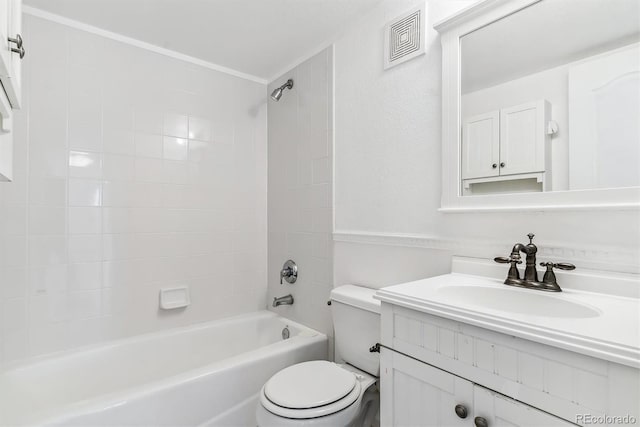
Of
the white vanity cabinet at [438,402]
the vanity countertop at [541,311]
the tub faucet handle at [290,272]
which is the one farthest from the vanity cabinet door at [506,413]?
the tub faucet handle at [290,272]

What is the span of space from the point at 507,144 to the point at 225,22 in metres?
1.61

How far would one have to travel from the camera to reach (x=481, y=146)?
4.26 feet

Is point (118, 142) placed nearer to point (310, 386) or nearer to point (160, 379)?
point (160, 379)

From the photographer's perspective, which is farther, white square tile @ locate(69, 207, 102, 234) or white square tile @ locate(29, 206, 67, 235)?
white square tile @ locate(69, 207, 102, 234)

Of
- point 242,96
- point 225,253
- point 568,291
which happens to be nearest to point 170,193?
point 225,253

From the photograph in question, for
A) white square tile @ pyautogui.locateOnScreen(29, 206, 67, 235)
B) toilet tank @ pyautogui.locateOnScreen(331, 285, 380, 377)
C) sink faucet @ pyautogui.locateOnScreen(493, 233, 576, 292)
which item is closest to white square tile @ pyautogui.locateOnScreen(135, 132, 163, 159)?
white square tile @ pyautogui.locateOnScreen(29, 206, 67, 235)

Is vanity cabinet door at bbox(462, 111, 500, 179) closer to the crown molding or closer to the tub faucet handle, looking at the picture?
the tub faucet handle

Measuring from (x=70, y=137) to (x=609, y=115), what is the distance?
2414mm

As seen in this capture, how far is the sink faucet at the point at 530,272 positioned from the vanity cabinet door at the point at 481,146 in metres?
0.31

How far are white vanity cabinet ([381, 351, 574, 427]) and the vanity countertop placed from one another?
0.57ft

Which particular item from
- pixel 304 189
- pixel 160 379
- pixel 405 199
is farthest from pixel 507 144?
pixel 160 379

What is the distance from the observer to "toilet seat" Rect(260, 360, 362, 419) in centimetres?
120

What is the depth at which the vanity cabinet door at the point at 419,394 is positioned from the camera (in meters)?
0.88

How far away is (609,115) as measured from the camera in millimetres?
1005
